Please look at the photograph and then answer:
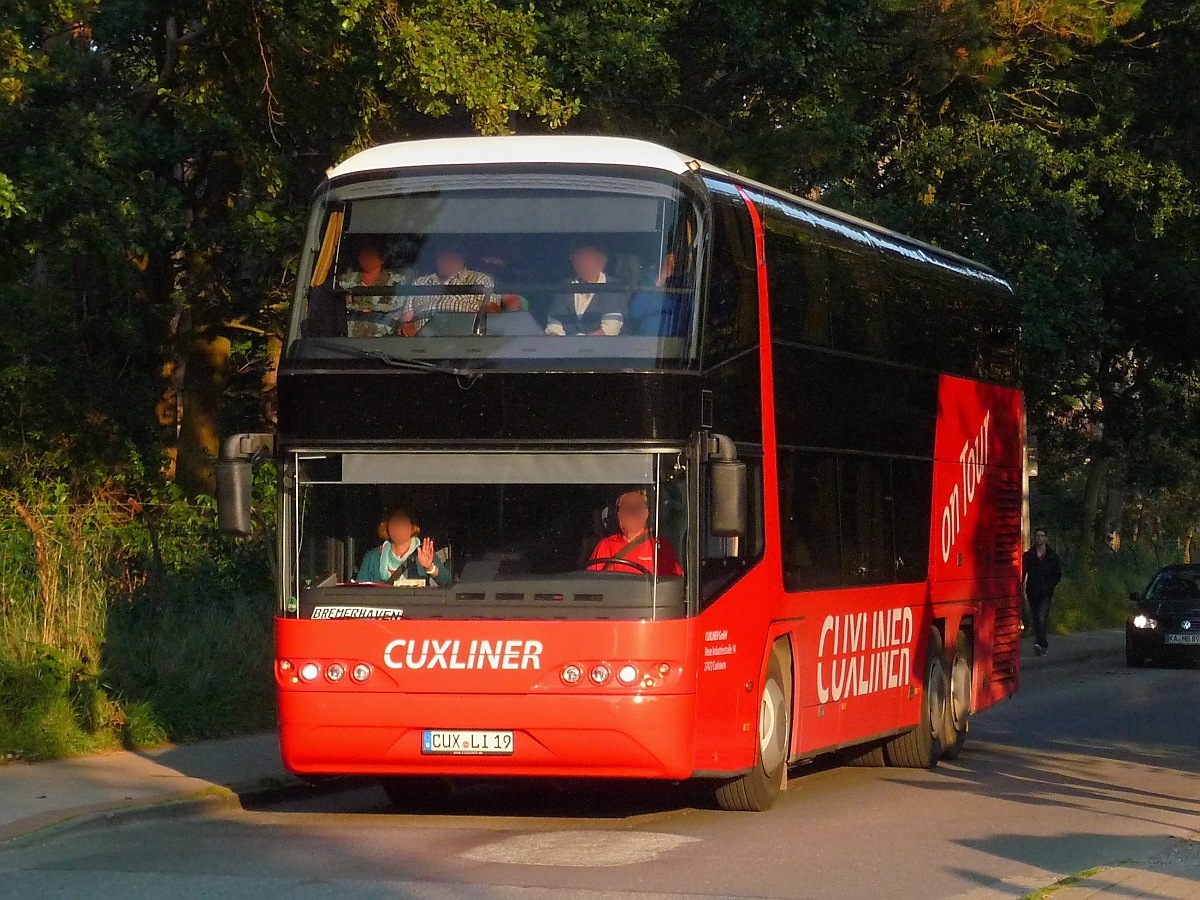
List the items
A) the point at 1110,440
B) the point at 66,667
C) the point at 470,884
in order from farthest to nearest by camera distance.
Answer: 1. the point at 1110,440
2. the point at 66,667
3. the point at 470,884

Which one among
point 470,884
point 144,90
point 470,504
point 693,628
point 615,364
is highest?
point 144,90

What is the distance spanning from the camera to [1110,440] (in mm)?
38281

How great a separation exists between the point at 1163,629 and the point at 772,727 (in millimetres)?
18926

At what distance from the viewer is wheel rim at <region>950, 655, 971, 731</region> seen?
54.4 feet

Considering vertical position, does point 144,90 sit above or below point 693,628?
above

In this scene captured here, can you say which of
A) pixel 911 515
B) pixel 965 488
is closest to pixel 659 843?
pixel 911 515

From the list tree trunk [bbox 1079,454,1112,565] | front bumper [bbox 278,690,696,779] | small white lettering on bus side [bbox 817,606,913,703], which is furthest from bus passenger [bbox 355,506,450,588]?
tree trunk [bbox 1079,454,1112,565]

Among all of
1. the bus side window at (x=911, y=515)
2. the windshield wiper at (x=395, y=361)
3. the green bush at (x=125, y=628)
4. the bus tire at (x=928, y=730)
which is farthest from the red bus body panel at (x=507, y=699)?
the bus tire at (x=928, y=730)

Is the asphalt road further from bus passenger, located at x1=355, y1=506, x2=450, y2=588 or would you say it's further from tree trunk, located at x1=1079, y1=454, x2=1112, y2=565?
tree trunk, located at x1=1079, y1=454, x2=1112, y2=565

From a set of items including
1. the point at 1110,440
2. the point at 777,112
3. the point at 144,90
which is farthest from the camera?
the point at 1110,440

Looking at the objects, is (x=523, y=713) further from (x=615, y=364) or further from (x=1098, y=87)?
(x=1098, y=87)

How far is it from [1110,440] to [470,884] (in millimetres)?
30962

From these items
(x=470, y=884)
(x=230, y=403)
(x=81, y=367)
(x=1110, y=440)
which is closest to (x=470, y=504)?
(x=470, y=884)

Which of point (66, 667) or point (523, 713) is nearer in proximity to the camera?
point (523, 713)
